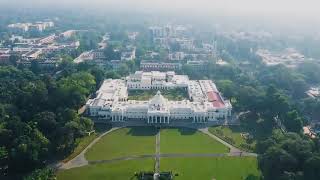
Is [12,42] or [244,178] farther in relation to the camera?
[12,42]

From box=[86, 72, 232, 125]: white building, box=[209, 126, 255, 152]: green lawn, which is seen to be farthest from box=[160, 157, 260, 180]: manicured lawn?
box=[86, 72, 232, 125]: white building

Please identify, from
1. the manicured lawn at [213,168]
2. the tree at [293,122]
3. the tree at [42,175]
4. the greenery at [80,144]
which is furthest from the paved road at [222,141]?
the tree at [42,175]

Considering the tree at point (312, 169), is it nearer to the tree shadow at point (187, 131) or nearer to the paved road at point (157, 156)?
Result: the paved road at point (157, 156)

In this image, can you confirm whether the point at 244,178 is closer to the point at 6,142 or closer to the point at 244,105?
the point at 244,105

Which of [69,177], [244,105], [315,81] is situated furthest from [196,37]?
[69,177]

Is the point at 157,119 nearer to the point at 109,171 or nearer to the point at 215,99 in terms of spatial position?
the point at 215,99

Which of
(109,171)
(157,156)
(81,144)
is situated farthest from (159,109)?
(109,171)
